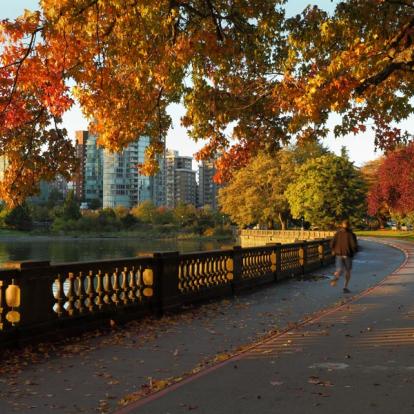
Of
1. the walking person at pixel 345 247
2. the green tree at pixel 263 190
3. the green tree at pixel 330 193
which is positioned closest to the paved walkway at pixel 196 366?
the walking person at pixel 345 247

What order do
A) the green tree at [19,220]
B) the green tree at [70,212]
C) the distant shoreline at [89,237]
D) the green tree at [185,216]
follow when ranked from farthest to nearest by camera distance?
the green tree at [70,212], the green tree at [19,220], the green tree at [185,216], the distant shoreline at [89,237]

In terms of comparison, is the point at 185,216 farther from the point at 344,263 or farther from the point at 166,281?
the point at 166,281

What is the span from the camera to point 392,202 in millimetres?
59062

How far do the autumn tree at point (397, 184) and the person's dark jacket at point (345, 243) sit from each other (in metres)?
38.4

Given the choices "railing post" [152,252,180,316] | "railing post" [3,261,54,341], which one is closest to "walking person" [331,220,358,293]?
"railing post" [152,252,180,316]

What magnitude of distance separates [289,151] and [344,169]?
70.7ft

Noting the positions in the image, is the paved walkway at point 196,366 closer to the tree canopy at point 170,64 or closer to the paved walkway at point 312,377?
the paved walkway at point 312,377

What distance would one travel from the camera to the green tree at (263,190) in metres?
88.4

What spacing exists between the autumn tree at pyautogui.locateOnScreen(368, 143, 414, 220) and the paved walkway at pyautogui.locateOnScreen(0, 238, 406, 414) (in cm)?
4355

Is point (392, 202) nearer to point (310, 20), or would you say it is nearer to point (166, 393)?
point (310, 20)

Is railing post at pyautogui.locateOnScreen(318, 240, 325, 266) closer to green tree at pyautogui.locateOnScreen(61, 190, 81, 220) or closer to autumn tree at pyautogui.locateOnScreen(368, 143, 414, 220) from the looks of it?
autumn tree at pyautogui.locateOnScreen(368, 143, 414, 220)

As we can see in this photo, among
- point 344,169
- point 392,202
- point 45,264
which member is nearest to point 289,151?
point 344,169

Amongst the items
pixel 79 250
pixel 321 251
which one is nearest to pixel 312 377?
pixel 321 251

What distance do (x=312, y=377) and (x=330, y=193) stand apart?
62.0 metres
